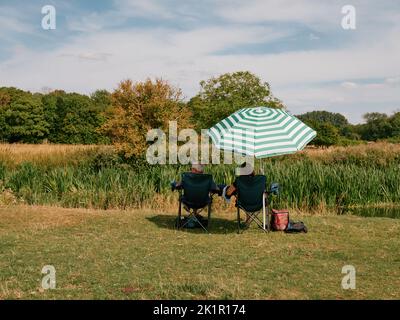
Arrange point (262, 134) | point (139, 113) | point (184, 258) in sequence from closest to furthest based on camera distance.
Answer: point (184, 258)
point (262, 134)
point (139, 113)

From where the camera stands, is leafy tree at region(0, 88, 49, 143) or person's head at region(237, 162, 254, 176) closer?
person's head at region(237, 162, 254, 176)

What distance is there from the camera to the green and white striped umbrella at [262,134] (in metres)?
6.60

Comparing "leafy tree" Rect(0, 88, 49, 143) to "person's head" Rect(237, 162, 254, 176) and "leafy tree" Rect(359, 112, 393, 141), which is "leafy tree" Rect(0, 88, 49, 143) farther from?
"person's head" Rect(237, 162, 254, 176)

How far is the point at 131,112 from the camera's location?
14305 millimetres

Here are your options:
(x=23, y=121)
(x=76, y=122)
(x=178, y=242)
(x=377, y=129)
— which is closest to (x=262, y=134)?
(x=178, y=242)

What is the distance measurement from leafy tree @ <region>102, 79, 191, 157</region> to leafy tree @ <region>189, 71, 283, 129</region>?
7505mm

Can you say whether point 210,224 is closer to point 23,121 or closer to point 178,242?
point 178,242

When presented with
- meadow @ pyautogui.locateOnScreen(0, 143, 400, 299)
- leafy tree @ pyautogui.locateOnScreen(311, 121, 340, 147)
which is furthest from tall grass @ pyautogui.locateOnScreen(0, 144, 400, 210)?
leafy tree @ pyautogui.locateOnScreen(311, 121, 340, 147)

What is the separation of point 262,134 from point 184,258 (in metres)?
2.21

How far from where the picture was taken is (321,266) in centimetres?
518

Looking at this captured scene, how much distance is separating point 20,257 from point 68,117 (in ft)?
121

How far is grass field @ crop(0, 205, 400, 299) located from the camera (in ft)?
14.1

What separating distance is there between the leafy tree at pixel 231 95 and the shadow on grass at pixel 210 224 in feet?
46.0
